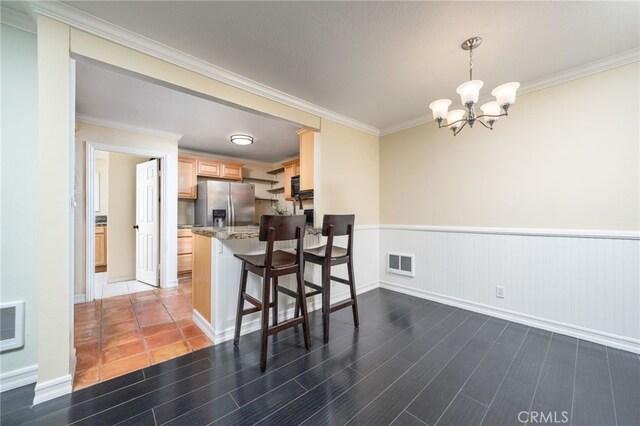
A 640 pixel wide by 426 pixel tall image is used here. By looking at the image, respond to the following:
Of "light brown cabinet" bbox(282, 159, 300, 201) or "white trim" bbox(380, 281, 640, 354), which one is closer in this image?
"white trim" bbox(380, 281, 640, 354)

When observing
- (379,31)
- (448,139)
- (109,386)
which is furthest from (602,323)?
(109,386)

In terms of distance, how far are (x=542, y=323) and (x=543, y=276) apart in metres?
0.45

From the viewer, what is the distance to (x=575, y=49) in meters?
1.85

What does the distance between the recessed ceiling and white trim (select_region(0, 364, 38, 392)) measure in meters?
2.08

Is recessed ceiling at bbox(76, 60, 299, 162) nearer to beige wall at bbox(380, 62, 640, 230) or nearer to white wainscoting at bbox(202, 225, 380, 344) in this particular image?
white wainscoting at bbox(202, 225, 380, 344)

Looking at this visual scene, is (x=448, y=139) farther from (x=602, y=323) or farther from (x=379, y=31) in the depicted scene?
(x=602, y=323)

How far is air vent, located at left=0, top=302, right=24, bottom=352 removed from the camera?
1.51 meters

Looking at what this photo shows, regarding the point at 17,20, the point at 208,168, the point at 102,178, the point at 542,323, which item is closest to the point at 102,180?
the point at 102,178

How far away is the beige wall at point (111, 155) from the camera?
118 inches

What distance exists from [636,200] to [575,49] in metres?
1.28

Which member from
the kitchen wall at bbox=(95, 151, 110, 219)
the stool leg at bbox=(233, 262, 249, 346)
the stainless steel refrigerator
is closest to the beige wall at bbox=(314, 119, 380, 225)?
the stool leg at bbox=(233, 262, 249, 346)

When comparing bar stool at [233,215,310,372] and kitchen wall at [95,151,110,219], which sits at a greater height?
kitchen wall at [95,151,110,219]

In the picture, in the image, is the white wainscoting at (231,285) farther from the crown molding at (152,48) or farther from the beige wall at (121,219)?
the beige wall at (121,219)

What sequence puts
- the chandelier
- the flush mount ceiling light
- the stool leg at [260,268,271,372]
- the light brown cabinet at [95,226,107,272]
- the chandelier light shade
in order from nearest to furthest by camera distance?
the chandelier
the stool leg at [260,268,271,372]
the chandelier light shade
the flush mount ceiling light
the light brown cabinet at [95,226,107,272]
